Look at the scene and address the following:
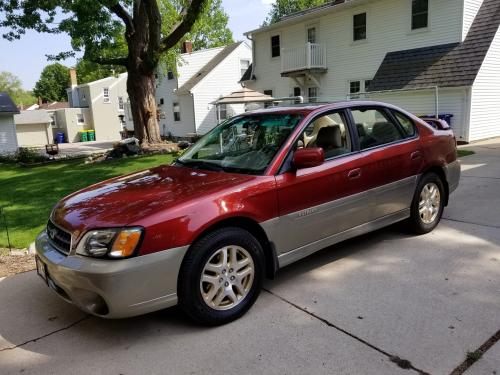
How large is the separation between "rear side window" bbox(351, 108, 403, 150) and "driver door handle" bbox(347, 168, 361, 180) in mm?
305

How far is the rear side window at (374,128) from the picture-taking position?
432cm

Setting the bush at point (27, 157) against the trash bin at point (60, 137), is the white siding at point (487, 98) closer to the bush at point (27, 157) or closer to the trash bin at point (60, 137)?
the bush at point (27, 157)

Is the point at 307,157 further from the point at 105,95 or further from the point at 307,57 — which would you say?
the point at 105,95

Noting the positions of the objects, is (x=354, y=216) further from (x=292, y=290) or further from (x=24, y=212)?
(x=24, y=212)

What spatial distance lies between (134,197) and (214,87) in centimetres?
2579

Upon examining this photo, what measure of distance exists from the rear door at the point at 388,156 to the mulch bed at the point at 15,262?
3.88 meters

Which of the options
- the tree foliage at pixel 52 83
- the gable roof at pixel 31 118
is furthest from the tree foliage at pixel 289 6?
the tree foliage at pixel 52 83

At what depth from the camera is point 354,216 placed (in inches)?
160

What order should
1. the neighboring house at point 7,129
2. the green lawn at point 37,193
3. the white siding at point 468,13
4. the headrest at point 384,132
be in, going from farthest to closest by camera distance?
1. the neighboring house at point 7,129
2. the white siding at point 468,13
3. the green lawn at point 37,193
4. the headrest at point 384,132

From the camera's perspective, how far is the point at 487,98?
606 inches

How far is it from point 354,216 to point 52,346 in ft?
9.30

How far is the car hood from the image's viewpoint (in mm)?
2979

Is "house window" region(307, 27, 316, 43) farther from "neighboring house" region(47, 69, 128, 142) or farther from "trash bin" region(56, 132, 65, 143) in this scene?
"trash bin" region(56, 132, 65, 143)

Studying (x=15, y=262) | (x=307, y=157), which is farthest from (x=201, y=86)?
(x=307, y=157)
